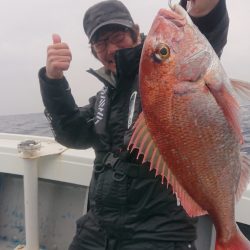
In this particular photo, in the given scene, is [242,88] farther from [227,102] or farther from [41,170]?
[41,170]

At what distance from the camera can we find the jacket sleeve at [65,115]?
8.30ft

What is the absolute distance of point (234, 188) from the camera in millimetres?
1690

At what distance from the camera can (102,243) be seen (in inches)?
92.0

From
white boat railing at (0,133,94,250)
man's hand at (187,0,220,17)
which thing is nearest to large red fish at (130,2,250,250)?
man's hand at (187,0,220,17)

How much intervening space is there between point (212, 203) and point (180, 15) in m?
0.85

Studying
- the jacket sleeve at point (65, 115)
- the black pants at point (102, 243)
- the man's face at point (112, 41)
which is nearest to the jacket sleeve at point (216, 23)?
the man's face at point (112, 41)

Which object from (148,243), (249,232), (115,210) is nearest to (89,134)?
(115,210)

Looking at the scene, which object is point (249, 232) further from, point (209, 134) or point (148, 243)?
point (209, 134)

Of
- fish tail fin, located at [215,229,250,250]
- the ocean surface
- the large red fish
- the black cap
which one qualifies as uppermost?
the black cap

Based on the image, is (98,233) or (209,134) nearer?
(209,134)

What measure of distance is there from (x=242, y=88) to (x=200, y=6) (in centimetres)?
56

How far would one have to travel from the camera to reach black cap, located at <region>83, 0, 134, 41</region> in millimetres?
2453

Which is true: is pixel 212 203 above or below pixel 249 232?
above

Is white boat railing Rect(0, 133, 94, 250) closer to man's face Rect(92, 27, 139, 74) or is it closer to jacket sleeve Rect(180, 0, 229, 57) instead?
man's face Rect(92, 27, 139, 74)
